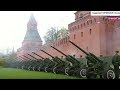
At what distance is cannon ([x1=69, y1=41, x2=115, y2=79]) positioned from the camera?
8.15m

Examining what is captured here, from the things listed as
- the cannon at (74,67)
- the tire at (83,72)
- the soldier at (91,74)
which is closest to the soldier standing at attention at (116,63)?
the soldier at (91,74)

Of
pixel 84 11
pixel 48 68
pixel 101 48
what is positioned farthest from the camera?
pixel 48 68

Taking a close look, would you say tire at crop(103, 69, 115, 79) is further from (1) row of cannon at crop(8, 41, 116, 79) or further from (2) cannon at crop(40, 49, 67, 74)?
→ (2) cannon at crop(40, 49, 67, 74)

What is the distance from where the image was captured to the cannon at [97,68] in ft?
26.7

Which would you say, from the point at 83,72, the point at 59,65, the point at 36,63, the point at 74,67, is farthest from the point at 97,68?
the point at 36,63

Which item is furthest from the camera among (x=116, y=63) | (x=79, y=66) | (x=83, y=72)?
(x=79, y=66)

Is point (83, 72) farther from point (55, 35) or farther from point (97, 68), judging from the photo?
point (55, 35)

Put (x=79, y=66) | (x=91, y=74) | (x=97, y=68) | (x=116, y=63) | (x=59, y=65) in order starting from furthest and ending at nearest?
1. (x=59, y=65)
2. (x=79, y=66)
3. (x=97, y=68)
4. (x=91, y=74)
5. (x=116, y=63)

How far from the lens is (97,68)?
8.51 m
